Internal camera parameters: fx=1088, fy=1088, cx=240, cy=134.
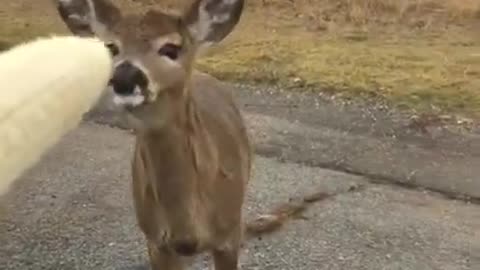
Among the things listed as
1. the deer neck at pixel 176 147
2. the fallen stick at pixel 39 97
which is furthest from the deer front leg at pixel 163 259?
the fallen stick at pixel 39 97

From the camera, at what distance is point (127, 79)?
9.84 feet

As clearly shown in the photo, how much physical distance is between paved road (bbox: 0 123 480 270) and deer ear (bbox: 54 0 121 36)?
4.03 ft

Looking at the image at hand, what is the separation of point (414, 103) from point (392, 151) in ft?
3.81

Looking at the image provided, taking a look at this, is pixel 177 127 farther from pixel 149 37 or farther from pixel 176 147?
pixel 149 37

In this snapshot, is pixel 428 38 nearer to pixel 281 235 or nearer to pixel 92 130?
pixel 92 130

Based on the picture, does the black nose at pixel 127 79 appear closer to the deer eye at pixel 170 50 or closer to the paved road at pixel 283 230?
the deer eye at pixel 170 50

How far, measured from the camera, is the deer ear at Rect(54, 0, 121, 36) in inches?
128

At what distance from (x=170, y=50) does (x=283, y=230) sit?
6.64 feet

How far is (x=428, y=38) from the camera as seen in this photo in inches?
389

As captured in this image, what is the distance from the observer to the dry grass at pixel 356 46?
7934 millimetres

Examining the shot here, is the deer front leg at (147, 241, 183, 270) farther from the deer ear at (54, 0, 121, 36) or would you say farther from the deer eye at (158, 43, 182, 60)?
the deer ear at (54, 0, 121, 36)

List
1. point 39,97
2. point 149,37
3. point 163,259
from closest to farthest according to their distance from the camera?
point 39,97 < point 149,37 < point 163,259

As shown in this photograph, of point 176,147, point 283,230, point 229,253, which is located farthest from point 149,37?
point 283,230

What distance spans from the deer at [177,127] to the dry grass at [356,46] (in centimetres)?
324
